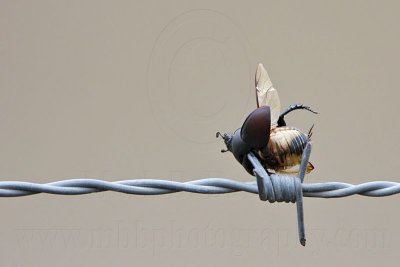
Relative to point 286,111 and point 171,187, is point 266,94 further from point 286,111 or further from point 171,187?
point 171,187

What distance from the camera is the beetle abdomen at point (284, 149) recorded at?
663mm

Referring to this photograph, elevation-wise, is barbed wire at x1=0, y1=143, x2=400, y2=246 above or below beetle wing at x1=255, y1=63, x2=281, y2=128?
below

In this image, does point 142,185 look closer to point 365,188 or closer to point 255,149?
point 255,149

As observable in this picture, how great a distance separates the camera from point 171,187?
0.65 metres

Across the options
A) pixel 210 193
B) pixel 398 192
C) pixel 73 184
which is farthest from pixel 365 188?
pixel 73 184

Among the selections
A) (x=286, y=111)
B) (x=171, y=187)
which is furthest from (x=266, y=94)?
(x=171, y=187)

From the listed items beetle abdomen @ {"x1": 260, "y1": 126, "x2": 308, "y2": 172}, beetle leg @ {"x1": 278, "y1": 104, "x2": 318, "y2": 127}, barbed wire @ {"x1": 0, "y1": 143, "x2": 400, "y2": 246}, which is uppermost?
beetle leg @ {"x1": 278, "y1": 104, "x2": 318, "y2": 127}

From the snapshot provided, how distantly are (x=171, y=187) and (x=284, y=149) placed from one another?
118 millimetres

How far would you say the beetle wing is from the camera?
2.30 ft

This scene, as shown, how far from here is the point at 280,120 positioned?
2.32 feet

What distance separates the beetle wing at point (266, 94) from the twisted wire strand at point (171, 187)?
3.4 inches

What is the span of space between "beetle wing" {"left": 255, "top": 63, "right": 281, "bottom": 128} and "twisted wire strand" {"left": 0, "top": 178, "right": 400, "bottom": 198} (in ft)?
0.28

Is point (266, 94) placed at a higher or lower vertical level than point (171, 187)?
higher

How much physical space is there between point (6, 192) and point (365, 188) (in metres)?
0.35
